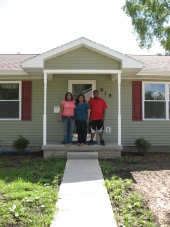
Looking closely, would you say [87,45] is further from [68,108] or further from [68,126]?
[68,126]

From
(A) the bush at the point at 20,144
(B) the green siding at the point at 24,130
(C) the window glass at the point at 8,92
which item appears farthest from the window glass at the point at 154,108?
(C) the window glass at the point at 8,92

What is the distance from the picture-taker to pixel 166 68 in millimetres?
7703

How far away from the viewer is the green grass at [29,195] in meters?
2.81

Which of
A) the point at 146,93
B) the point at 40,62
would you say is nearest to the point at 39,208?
the point at 40,62

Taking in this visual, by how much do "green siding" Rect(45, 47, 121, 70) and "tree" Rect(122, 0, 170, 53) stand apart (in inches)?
374

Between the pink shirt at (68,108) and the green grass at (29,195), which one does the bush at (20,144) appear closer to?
Result: the pink shirt at (68,108)

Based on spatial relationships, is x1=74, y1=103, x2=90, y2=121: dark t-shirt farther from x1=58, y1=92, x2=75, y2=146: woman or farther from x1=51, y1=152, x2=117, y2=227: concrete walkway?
x1=51, y1=152, x2=117, y2=227: concrete walkway

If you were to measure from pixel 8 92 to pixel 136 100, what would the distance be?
458 cm

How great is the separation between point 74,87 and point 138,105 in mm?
2375

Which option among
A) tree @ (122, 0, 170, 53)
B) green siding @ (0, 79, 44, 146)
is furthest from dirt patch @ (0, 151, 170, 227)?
tree @ (122, 0, 170, 53)

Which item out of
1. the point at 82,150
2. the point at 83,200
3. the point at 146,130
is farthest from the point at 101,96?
the point at 83,200

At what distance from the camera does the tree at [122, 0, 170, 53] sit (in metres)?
14.1

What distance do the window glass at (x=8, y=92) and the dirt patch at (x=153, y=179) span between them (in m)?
4.44

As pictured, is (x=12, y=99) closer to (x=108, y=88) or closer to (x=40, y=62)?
(x=40, y=62)
